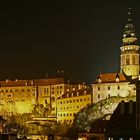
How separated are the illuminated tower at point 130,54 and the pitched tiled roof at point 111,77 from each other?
14.8ft

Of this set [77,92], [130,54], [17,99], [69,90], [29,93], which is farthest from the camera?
[29,93]

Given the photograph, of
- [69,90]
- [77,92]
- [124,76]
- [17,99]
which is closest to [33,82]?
[17,99]

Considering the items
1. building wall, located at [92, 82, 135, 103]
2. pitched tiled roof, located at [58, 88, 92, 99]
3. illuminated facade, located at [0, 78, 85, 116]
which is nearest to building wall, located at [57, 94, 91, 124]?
pitched tiled roof, located at [58, 88, 92, 99]

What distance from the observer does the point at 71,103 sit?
10044 centimetres

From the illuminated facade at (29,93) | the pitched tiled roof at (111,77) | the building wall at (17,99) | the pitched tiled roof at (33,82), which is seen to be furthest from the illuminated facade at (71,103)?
the building wall at (17,99)

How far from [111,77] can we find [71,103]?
9.28 metres

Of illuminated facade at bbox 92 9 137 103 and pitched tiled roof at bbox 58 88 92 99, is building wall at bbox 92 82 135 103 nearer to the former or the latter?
illuminated facade at bbox 92 9 137 103

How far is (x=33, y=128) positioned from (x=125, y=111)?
58374mm

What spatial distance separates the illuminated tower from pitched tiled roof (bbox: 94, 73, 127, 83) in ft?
14.8

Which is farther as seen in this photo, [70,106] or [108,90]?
[70,106]

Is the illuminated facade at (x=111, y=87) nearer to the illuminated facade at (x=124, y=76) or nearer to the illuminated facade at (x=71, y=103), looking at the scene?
the illuminated facade at (x=124, y=76)

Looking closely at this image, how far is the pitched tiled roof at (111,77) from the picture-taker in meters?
94.6

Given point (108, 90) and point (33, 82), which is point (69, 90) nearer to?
point (33, 82)

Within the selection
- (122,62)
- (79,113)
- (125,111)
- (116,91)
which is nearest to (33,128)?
(79,113)
